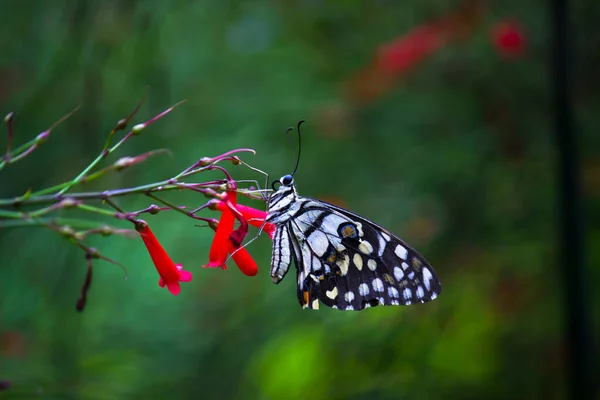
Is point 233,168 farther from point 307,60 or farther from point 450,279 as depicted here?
point 450,279

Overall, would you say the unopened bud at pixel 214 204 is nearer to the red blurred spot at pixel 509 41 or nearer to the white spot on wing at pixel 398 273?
the white spot on wing at pixel 398 273

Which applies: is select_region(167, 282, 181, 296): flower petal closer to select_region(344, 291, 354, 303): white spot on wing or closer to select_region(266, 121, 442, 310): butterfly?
select_region(266, 121, 442, 310): butterfly

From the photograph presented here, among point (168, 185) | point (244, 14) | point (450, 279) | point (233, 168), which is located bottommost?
point (168, 185)

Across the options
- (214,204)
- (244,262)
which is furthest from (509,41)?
(214,204)

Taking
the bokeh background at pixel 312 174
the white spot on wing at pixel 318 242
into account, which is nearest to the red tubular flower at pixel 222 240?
the white spot on wing at pixel 318 242

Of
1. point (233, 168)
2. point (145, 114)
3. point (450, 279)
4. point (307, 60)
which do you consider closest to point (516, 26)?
point (307, 60)

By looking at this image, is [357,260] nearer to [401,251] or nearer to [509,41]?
[401,251]

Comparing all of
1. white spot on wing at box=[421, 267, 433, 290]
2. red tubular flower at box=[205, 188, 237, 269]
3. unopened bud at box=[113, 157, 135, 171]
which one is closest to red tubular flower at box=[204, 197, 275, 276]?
red tubular flower at box=[205, 188, 237, 269]
